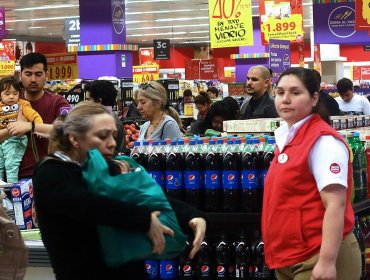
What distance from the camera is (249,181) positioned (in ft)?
13.8

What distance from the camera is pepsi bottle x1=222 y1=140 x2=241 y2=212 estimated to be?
4242 millimetres

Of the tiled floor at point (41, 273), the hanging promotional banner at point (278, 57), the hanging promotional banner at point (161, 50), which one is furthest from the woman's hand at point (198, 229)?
the hanging promotional banner at point (161, 50)

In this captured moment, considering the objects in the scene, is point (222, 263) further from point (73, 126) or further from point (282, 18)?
point (282, 18)

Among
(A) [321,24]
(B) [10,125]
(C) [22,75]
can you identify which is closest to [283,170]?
(B) [10,125]

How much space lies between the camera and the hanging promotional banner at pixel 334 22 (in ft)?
41.9

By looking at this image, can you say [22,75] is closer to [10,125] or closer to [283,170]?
[10,125]

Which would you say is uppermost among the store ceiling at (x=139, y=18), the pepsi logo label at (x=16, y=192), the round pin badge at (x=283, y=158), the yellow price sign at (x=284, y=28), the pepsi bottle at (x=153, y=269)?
the store ceiling at (x=139, y=18)

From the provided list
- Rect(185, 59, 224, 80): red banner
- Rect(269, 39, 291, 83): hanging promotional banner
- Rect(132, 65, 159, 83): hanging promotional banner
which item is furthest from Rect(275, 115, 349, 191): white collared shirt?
Rect(185, 59, 224, 80): red banner

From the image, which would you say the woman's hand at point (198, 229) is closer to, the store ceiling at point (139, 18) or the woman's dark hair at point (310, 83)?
the woman's dark hair at point (310, 83)

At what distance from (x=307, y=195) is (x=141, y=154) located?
4.90ft

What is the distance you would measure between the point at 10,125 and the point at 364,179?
2.22 meters

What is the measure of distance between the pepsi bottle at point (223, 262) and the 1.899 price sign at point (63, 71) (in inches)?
402

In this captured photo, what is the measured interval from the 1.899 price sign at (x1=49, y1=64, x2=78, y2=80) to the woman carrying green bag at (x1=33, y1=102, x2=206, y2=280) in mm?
11701

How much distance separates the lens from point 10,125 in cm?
473
